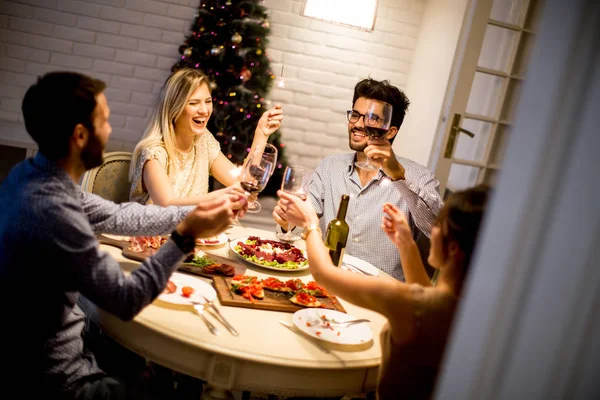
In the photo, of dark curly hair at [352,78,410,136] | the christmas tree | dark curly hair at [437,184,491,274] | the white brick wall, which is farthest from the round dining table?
the white brick wall

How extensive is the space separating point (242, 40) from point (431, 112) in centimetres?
158

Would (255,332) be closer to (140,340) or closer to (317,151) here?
(140,340)

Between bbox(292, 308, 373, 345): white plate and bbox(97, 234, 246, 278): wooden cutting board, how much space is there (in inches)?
13.6

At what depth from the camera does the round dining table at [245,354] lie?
4.16 feet

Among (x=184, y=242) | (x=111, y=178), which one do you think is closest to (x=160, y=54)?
(x=111, y=178)

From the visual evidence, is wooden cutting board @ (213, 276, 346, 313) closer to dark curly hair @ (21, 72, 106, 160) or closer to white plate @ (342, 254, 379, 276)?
white plate @ (342, 254, 379, 276)

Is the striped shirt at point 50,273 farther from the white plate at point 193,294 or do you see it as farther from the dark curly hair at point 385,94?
the dark curly hair at point 385,94

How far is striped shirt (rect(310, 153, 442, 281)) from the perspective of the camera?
248 cm

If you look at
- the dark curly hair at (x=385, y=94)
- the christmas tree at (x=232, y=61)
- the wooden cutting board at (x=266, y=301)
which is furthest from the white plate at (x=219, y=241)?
the christmas tree at (x=232, y=61)

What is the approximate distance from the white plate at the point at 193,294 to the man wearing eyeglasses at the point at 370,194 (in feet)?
3.53

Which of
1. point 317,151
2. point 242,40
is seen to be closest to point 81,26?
point 242,40

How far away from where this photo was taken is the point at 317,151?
476 cm

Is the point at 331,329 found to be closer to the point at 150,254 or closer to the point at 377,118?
the point at 150,254

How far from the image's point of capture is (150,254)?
1688 mm
